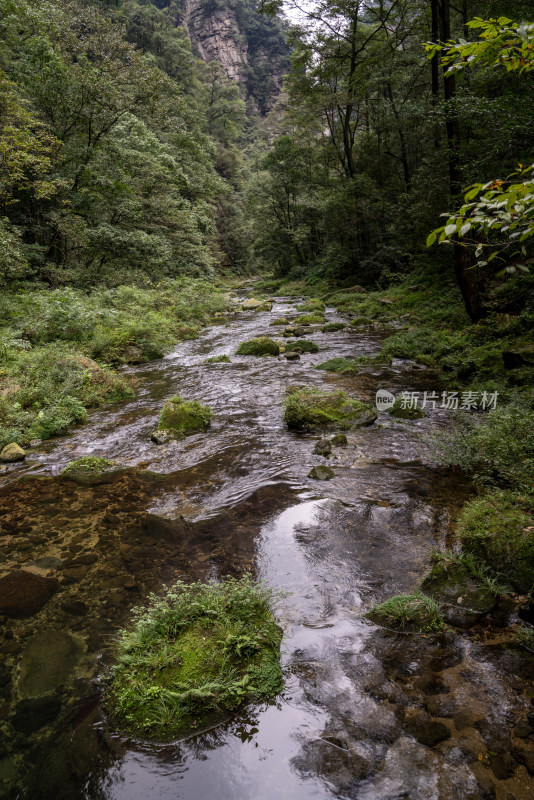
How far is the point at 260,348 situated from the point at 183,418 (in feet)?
19.7

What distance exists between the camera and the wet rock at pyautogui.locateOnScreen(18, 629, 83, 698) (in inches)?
109

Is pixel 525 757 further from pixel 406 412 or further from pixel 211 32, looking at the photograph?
pixel 211 32

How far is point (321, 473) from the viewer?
5.46 metres

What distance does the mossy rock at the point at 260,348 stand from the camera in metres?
12.9

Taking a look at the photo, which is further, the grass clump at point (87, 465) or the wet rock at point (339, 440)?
the wet rock at point (339, 440)

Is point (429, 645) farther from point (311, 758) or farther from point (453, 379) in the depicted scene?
point (453, 379)

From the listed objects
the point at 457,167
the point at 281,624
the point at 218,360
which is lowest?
the point at 281,624

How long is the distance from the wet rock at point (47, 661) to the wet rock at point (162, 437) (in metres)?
3.93

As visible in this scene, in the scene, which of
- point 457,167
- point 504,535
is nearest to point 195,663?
point 504,535

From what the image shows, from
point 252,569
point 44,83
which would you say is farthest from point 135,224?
point 252,569

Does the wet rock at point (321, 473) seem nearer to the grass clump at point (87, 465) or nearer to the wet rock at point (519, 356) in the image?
the grass clump at point (87, 465)

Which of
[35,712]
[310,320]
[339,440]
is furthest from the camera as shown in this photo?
[310,320]

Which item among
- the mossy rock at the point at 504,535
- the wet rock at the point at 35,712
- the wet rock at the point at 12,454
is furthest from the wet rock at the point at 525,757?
the wet rock at the point at 12,454

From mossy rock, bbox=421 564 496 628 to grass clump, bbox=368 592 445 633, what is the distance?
0.34 ft
